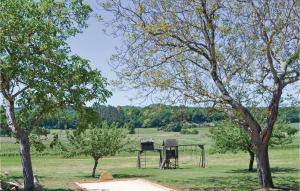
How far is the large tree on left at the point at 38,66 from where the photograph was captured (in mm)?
18281

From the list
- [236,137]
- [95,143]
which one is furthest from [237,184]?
[95,143]

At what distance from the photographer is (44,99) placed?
19.3 metres

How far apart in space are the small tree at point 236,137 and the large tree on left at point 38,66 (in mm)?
14802

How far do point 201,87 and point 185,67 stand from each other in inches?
51.3

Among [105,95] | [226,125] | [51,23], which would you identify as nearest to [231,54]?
[105,95]

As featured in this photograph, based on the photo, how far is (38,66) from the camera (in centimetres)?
1853

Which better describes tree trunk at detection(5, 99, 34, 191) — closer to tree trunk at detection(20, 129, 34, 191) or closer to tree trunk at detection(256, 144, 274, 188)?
tree trunk at detection(20, 129, 34, 191)

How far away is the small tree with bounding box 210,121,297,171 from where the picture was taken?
32219 mm

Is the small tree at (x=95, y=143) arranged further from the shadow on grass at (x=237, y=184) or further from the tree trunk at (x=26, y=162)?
the tree trunk at (x=26, y=162)

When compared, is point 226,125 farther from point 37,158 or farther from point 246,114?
point 37,158

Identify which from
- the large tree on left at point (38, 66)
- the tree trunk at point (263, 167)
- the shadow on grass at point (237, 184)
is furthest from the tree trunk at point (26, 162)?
the tree trunk at point (263, 167)

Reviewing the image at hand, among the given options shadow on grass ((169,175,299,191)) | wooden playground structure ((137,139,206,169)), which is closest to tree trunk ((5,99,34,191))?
shadow on grass ((169,175,299,191))

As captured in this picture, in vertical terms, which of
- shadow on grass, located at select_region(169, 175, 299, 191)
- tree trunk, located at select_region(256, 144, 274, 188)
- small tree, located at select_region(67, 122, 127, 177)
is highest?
small tree, located at select_region(67, 122, 127, 177)

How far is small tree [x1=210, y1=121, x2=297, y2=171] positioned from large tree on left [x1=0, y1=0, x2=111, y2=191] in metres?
14.8
